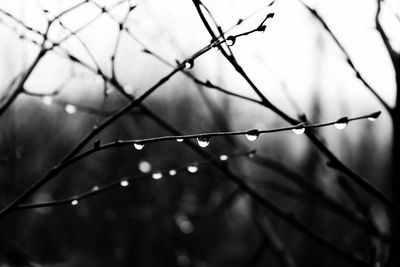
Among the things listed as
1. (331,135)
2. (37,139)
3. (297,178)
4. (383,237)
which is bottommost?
(383,237)

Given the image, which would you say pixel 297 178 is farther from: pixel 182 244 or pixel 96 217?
pixel 96 217

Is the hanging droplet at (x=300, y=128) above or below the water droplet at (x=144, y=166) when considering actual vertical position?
below

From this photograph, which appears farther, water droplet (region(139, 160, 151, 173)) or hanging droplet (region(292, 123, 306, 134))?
water droplet (region(139, 160, 151, 173))

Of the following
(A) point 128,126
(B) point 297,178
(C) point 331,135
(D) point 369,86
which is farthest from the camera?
(C) point 331,135

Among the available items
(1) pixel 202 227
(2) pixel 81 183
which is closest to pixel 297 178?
(1) pixel 202 227

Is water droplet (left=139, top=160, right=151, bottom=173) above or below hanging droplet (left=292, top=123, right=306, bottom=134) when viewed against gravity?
above

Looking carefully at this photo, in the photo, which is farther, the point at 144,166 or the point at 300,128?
the point at 144,166

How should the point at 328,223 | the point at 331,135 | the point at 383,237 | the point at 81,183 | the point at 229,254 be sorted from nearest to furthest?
the point at 383,237, the point at 331,135, the point at 328,223, the point at 229,254, the point at 81,183

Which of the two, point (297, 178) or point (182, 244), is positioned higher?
point (182, 244)

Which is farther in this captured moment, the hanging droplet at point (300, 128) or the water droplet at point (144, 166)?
the water droplet at point (144, 166)

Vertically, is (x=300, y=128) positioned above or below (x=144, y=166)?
below

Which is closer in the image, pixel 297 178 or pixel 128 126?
pixel 297 178
